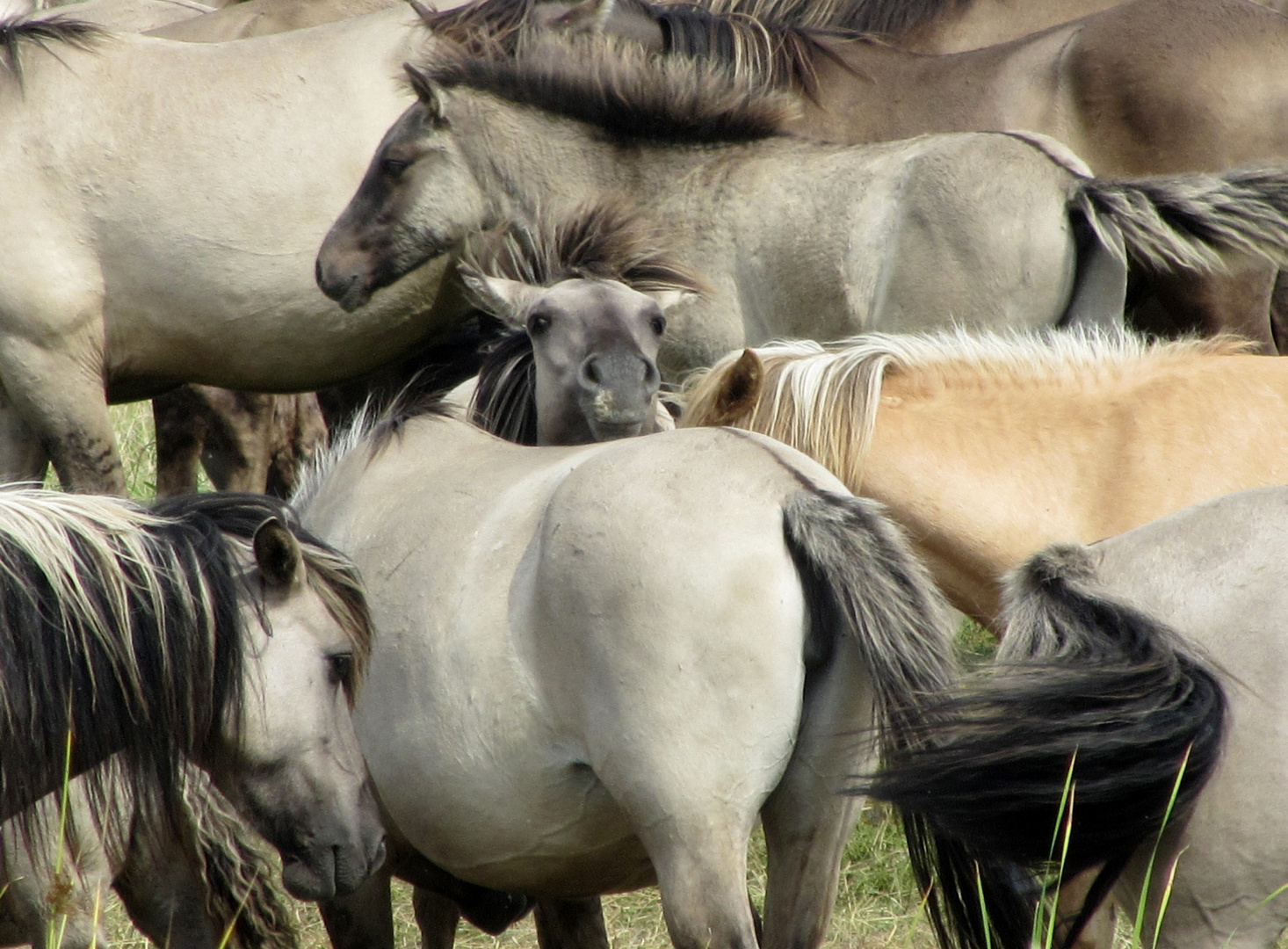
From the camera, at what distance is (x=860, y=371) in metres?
3.52

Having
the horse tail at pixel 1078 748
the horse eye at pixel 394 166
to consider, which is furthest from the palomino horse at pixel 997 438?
the horse eye at pixel 394 166

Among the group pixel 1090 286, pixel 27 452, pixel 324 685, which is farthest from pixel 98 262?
pixel 1090 286

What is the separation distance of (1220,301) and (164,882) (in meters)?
3.51

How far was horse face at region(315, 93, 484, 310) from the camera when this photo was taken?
4.50 metres

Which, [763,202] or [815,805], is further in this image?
[763,202]

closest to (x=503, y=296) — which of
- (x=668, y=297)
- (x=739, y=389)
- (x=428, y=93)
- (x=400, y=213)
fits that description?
(x=668, y=297)

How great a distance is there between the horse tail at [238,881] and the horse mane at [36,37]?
256cm

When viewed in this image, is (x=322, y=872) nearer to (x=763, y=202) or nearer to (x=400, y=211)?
(x=400, y=211)

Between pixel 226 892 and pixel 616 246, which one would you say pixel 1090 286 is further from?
pixel 226 892

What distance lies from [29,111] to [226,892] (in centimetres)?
257

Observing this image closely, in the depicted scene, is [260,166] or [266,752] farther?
[260,166]

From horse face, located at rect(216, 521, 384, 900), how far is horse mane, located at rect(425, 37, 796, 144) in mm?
2468

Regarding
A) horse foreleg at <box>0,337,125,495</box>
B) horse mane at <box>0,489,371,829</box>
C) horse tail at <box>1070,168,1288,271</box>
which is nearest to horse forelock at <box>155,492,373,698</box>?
horse mane at <box>0,489,371,829</box>

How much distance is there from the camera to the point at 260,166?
4746 mm
